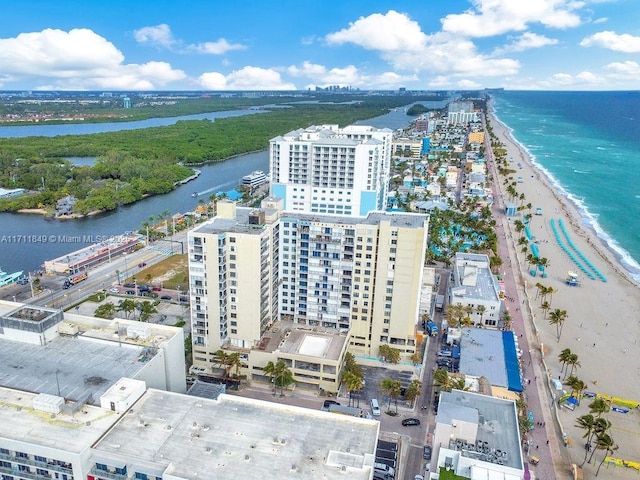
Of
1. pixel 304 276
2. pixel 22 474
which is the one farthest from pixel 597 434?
pixel 22 474

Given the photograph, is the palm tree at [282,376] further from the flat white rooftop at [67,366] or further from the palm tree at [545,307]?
the palm tree at [545,307]

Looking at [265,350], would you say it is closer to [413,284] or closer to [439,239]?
[413,284]

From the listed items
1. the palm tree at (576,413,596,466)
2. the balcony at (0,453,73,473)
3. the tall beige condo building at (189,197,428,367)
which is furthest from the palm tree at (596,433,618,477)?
the balcony at (0,453,73,473)

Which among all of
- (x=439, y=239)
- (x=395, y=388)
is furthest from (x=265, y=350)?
(x=439, y=239)

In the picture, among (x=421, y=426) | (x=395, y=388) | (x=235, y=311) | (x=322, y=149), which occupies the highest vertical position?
(x=322, y=149)

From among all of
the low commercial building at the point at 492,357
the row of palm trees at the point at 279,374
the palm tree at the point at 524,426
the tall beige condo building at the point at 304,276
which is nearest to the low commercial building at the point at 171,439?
the row of palm trees at the point at 279,374

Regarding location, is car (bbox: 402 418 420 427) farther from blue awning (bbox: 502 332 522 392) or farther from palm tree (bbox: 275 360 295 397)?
palm tree (bbox: 275 360 295 397)
